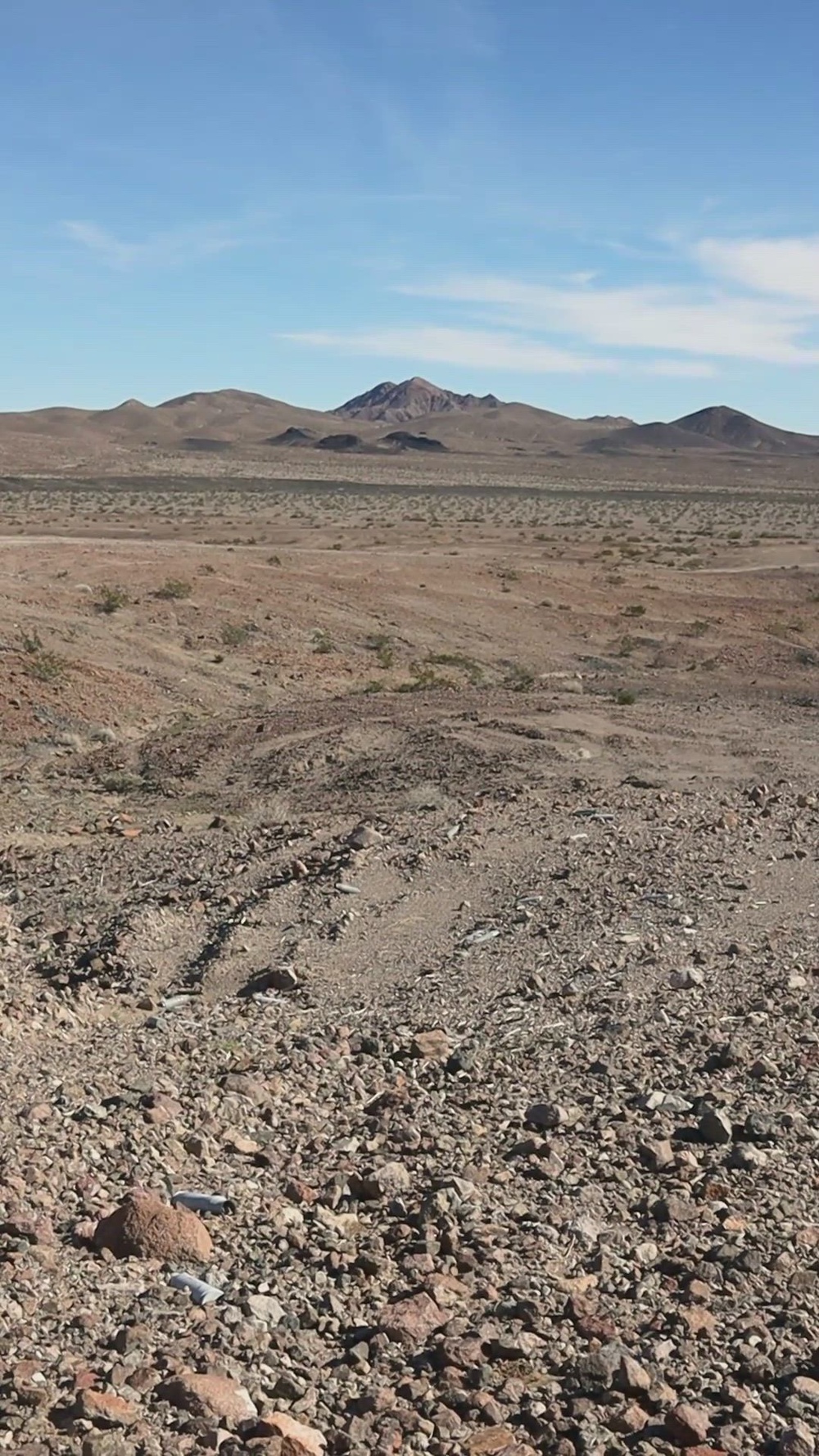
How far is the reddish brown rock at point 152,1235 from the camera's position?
5309 mm

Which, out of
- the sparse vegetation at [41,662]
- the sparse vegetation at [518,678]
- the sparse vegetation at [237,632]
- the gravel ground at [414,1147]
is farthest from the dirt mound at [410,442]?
the gravel ground at [414,1147]

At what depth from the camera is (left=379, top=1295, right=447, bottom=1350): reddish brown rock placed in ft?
16.1

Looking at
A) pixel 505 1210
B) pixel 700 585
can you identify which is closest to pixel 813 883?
pixel 505 1210

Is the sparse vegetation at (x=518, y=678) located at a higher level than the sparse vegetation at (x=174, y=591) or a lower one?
lower

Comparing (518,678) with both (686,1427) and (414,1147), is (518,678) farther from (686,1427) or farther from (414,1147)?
(686,1427)

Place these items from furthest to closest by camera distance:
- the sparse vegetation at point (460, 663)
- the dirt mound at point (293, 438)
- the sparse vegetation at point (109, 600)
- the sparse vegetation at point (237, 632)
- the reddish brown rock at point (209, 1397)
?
the dirt mound at point (293, 438), the sparse vegetation at point (460, 663), the sparse vegetation at point (109, 600), the sparse vegetation at point (237, 632), the reddish brown rock at point (209, 1397)

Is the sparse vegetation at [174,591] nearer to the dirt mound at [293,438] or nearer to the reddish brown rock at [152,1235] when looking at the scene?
the reddish brown rock at [152,1235]

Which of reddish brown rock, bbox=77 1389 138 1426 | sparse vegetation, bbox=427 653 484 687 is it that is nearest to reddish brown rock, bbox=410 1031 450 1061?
reddish brown rock, bbox=77 1389 138 1426

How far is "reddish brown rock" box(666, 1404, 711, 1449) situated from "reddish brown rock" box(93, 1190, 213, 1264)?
1.76 m

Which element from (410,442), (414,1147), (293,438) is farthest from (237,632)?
(293,438)

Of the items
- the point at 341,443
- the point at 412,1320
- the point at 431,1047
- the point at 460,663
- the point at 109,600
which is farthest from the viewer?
the point at 341,443

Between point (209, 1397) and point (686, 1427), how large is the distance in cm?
143

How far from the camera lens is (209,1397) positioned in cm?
439

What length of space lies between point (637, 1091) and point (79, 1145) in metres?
2.63
